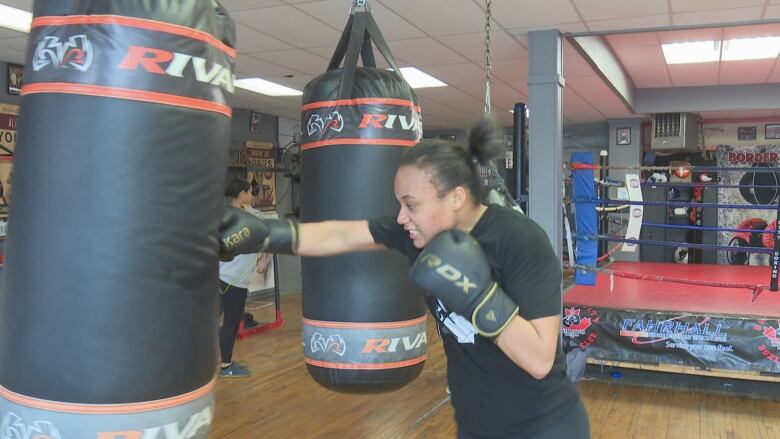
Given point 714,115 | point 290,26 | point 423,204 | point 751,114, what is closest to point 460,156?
point 423,204

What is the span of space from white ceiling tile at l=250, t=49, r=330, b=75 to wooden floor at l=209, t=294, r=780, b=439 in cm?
209

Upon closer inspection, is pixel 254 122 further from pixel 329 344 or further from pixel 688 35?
pixel 329 344

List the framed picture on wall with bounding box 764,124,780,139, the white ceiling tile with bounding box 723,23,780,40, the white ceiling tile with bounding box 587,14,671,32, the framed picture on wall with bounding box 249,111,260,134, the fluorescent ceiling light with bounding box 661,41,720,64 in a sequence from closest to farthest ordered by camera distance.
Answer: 1. the white ceiling tile with bounding box 587,14,671,32
2. the white ceiling tile with bounding box 723,23,780,40
3. the fluorescent ceiling light with bounding box 661,41,720,64
4. the framed picture on wall with bounding box 249,111,260,134
5. the framed picture on wall with bounding box 764,124,780,139

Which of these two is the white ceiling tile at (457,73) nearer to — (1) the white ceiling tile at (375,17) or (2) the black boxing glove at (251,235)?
(1) the white ceiling tile at (375,17)

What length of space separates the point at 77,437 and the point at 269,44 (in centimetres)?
350

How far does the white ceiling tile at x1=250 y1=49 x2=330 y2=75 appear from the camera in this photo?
174 inches

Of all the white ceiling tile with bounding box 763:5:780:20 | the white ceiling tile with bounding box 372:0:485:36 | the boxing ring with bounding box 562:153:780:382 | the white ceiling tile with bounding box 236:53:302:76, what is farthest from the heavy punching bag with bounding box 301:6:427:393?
the white ceiling tile with bounding box 236:53:302:76

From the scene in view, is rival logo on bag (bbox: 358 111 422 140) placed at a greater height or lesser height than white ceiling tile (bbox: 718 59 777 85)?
lesser

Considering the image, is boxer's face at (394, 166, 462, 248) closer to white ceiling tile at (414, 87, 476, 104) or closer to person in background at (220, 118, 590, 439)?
person in background at (220, 118, 590, 439)

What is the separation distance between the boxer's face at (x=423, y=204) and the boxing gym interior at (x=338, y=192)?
0.52ft

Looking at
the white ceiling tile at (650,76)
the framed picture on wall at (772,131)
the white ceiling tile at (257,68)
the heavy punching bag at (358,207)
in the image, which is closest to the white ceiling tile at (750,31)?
the white ceiling tile at (650,76)

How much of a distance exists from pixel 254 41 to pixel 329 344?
2713 mm

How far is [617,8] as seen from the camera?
345 centimetres

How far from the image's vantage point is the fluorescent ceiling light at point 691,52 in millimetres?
4888
